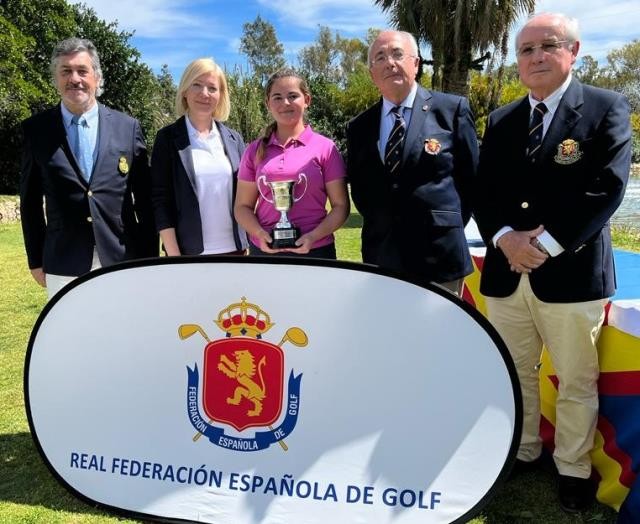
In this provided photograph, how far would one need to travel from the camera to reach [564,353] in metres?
2.54

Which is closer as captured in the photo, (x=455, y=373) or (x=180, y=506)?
(x=455, y=373)

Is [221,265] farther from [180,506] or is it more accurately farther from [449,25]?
[449,25]

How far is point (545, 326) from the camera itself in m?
2.58

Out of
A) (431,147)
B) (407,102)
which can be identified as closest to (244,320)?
(431,147)

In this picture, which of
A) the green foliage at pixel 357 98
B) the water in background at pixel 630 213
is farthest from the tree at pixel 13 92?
the water in background at pixel 630 213

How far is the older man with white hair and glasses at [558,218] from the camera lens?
7.69 ft

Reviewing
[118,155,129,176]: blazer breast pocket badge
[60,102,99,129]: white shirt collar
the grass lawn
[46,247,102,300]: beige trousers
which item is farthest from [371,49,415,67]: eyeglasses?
the grass lawn

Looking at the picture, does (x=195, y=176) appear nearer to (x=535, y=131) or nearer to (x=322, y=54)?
(x=535, y=131)

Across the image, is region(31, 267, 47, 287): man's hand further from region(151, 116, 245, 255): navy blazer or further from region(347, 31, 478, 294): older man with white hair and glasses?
region(347, 31, 478, 294): older man with white hair and glasses

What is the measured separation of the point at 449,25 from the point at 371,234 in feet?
40.3

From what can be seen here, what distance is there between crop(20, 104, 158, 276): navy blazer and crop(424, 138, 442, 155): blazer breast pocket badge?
148 centimetres

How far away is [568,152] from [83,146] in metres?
2.24

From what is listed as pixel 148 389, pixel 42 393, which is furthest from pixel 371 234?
pixel 42 393

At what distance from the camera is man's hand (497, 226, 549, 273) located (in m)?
2.42
